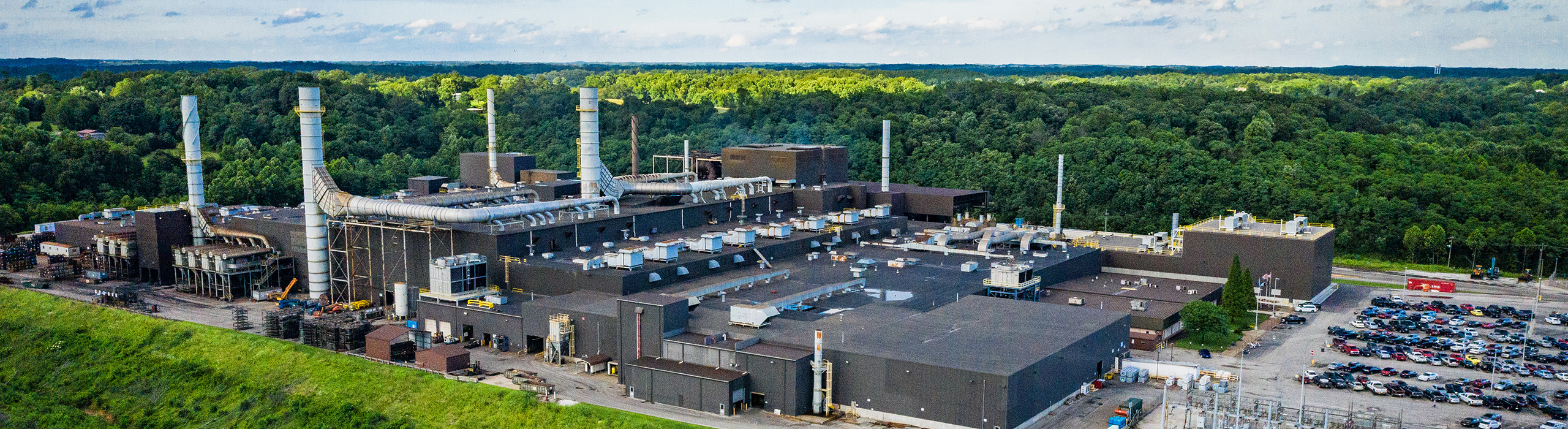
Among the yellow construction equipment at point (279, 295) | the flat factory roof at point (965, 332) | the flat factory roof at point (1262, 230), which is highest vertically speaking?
the flat factory roof at point (1262, 230)

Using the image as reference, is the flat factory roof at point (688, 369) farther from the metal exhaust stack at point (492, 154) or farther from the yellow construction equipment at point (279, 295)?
the metal exhaust stack at point (492, 154)

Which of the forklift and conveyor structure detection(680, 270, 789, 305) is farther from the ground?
conveyor structure detection(680, 270, 789, 305)

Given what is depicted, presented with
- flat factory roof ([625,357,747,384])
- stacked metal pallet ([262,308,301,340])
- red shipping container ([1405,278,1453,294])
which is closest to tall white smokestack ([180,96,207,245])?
stacked metal pallet ([262,308,301,340])

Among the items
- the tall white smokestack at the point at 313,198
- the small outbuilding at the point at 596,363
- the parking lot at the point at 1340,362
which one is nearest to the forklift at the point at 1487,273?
the parking lot at the point at 1340,362

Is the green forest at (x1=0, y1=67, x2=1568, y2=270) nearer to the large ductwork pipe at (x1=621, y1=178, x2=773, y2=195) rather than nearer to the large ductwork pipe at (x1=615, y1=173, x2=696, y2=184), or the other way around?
the large ductwork pipe at (x1=615, y1=173, x2=696, y2=184)

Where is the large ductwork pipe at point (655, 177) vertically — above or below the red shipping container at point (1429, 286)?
above

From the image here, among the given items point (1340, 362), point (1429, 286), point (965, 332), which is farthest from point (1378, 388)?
point (1429, 286)

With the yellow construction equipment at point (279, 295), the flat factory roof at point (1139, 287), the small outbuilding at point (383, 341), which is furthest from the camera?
the yellow construction equipment at point (279, 295)
